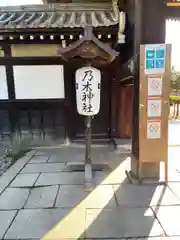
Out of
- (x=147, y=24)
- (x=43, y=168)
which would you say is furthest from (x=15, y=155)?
(x=147, y=24)

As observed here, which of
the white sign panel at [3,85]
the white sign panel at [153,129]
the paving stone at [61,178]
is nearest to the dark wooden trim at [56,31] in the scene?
the white sign panel at [3,85]

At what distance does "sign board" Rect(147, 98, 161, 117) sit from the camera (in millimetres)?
3742

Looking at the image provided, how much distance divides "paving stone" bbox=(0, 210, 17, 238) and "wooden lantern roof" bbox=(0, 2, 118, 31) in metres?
3.97

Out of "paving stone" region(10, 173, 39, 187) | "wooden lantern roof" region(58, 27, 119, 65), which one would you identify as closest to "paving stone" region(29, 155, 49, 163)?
"paving stone" region(10, 173, 39, 187)

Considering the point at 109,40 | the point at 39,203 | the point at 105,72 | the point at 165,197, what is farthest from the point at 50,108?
the point at 165,197

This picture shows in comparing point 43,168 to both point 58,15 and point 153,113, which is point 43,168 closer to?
point 153,113

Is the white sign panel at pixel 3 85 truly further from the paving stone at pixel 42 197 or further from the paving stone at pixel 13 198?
the paving stone at pixel 42 197

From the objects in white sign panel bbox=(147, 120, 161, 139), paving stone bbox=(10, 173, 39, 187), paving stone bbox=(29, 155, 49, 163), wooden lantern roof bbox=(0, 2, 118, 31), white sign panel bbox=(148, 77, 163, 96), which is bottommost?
paving stone bbox=(29, 155, 49, 163)

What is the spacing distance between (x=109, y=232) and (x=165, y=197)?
4.00ft

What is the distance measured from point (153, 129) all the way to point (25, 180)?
252 cm

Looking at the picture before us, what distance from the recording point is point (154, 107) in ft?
12.3

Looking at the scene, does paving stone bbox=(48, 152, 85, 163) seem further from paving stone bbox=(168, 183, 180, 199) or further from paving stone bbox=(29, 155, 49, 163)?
paving stone bbox=(168, 183, 180, 199)

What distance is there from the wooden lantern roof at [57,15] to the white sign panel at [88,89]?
5.58 feet

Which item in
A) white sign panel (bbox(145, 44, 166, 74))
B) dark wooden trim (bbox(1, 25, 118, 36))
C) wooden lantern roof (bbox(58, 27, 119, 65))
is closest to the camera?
white sign panel (bbox(145, 44, 166, 74))
